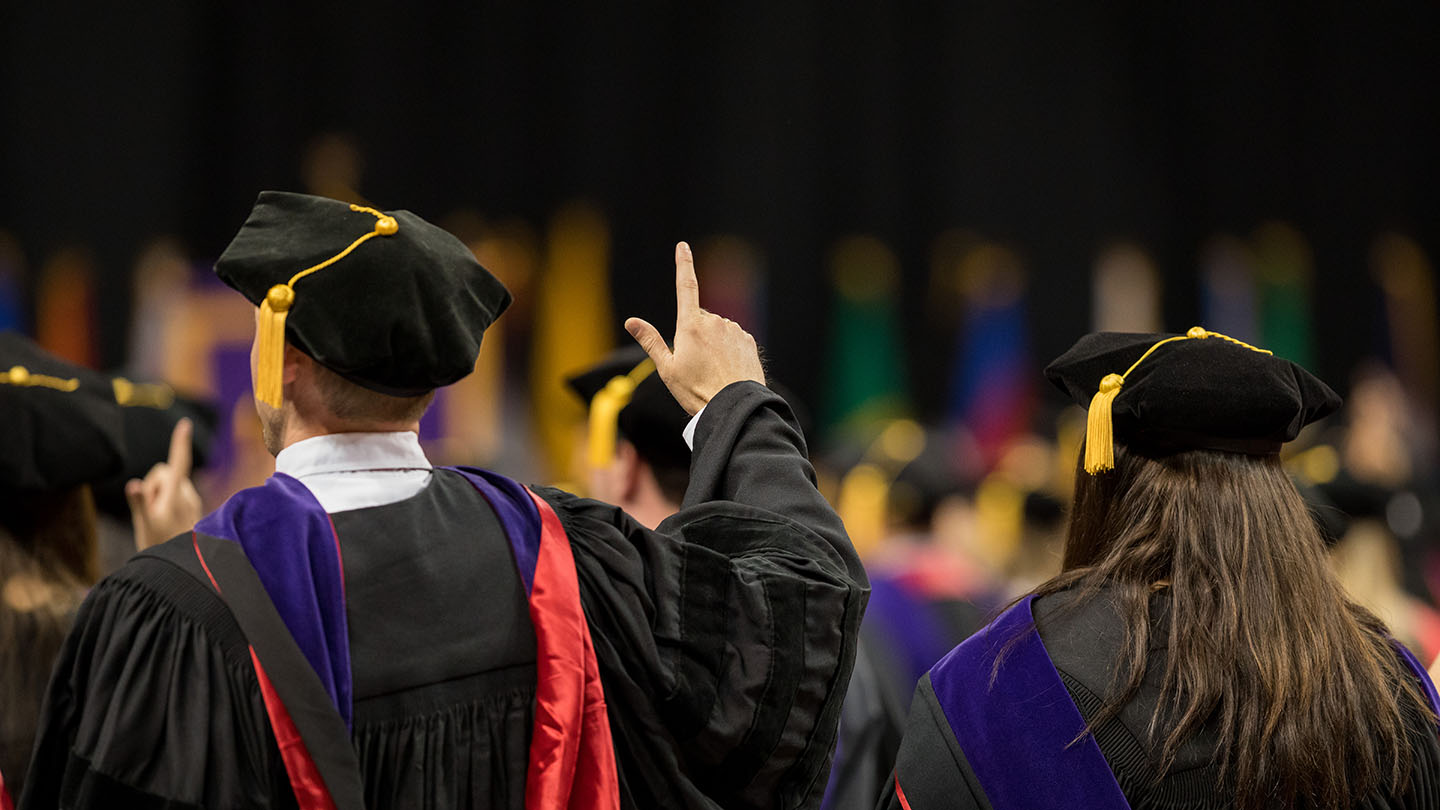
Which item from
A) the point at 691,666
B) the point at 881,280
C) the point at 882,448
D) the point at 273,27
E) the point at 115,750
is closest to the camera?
the point at 115,750

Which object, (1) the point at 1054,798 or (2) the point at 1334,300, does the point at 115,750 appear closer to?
(1) the point at 1054,798

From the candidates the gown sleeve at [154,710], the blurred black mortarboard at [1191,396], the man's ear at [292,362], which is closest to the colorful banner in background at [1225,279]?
the blurred black mortarboard at [1191,396]

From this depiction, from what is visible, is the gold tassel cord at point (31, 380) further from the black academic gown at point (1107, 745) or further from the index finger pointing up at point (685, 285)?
the black academic gown at point (1107, 745)

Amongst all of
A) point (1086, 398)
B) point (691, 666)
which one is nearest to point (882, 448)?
point (1086, 398)

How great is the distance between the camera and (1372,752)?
1.78 meters

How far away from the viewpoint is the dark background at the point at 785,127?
845cm

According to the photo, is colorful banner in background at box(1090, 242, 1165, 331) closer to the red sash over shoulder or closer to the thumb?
the thumb

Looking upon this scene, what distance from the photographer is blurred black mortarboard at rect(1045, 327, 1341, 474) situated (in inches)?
73.5

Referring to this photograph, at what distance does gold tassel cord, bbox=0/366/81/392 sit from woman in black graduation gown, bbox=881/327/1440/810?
4.69 ft

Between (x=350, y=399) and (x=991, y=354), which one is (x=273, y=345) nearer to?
(x=350, y=399)

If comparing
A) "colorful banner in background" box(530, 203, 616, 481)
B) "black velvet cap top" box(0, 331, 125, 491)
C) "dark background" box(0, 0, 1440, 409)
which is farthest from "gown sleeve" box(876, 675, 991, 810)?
"dark background" box(0, 0, 1440, 409)

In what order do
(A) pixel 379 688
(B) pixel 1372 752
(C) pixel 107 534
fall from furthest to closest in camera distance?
(C) pixel 107 534 → (B) pixel 1372 752 → (A) pixel 379 688

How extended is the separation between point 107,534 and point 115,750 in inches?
68.0

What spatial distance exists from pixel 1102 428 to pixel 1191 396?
0.40 feet
